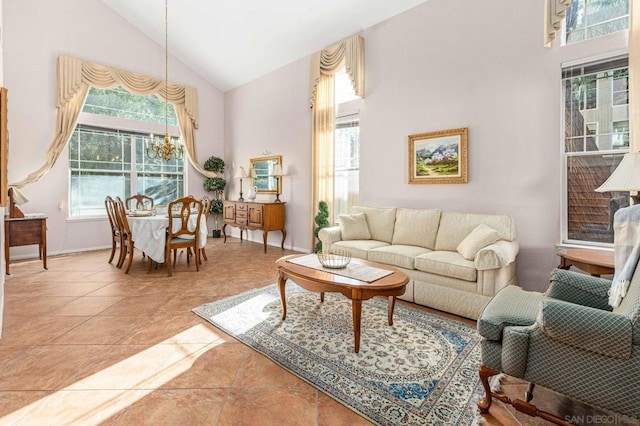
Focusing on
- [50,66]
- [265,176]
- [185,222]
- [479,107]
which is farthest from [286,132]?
[50,66]

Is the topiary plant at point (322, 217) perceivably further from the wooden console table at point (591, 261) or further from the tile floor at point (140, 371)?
the wooden console table at point (591, 261)

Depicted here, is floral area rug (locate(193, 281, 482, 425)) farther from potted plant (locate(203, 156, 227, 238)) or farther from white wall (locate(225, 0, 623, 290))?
potted plant (locate(203, 156, 227, 238))

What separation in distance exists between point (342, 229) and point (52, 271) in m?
4.19

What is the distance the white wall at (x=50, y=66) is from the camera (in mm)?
5285

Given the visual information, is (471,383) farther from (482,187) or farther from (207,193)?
(207,193)

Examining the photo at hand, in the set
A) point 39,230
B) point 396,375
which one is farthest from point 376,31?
point 39,230

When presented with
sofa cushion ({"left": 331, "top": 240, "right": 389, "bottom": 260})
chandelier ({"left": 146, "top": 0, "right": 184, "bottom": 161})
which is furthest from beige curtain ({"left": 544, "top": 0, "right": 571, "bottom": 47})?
chandelier ({"left": 146, "top": 0, "right": 184, "bottom": 161})

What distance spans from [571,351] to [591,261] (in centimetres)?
150

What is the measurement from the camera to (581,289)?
77.4 inches

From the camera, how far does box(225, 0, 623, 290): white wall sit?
3430 millimetres

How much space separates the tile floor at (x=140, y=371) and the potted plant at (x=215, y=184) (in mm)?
3976

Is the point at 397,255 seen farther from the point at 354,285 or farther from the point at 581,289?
the point at 581,289

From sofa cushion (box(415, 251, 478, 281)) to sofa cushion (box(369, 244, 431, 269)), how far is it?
3.9 inches

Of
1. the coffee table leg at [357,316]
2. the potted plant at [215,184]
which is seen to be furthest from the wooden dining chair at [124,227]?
the coffee table leg at [357,316]
